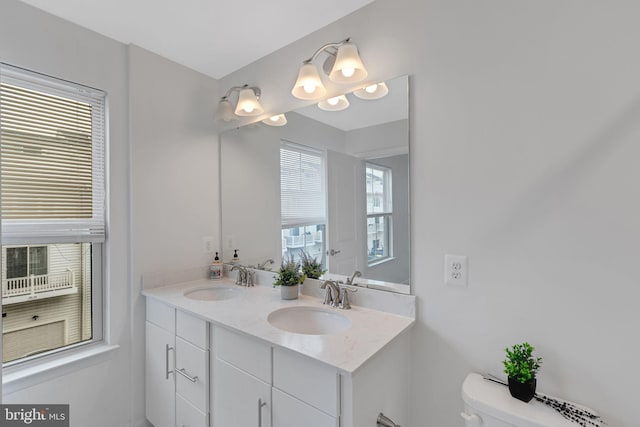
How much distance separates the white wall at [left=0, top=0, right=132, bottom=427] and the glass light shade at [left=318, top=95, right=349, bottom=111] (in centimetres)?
121

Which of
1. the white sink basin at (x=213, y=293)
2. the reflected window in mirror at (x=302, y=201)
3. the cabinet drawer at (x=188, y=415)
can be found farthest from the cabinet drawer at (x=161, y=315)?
the reflected window in mirror at (x=302, y=201)

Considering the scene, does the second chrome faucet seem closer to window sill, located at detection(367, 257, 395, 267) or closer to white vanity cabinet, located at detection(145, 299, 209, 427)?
window sill, located at detection(367, 257, 395, 267)

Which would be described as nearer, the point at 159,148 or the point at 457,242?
the point at 457,242

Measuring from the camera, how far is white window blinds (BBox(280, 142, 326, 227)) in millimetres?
1734

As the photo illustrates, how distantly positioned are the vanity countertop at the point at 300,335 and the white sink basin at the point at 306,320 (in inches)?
1.2

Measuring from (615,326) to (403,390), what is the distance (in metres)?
0.79

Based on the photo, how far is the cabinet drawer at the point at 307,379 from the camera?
3.13ft

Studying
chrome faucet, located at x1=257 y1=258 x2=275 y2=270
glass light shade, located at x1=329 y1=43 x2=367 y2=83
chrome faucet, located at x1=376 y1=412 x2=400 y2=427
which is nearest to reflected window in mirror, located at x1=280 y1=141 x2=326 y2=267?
chrome faucet, located at x1=257 y1=258 x2=275 y2=270

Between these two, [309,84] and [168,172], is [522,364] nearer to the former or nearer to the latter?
[309,84]

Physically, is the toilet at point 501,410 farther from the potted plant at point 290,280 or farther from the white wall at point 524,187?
the potted plant at point 290,280

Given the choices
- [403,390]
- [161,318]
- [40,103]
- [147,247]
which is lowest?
[403,390]

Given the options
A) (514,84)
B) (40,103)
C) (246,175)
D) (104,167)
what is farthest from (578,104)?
(40,103)

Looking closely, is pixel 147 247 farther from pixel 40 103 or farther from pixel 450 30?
pixel 450 30

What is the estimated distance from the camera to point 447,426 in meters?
1.23
